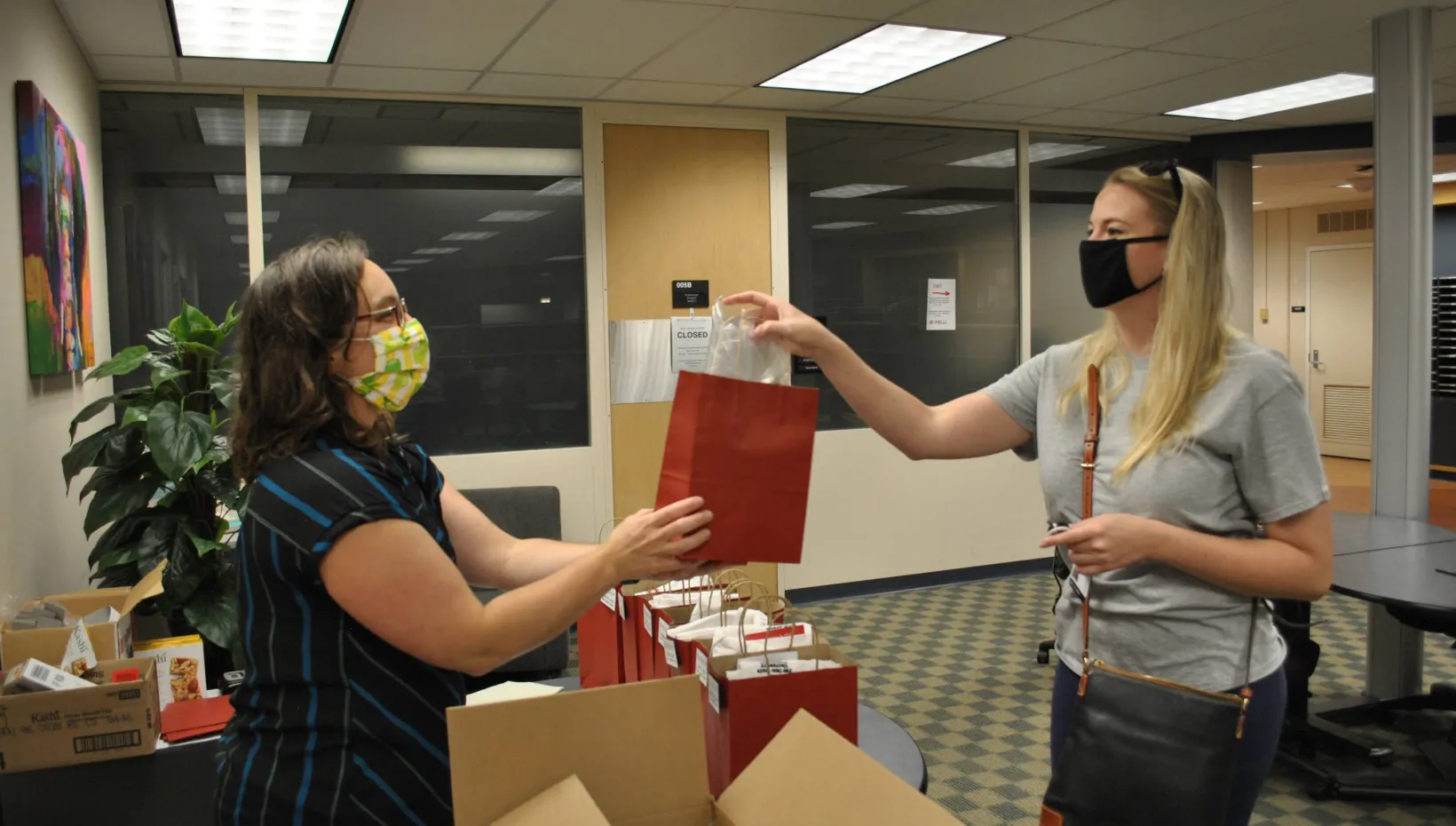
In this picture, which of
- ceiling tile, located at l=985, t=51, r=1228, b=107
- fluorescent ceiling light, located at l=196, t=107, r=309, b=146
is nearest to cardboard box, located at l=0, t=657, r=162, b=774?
fluorescent ceiling light, located at l=196, t=107, r=309, b=146

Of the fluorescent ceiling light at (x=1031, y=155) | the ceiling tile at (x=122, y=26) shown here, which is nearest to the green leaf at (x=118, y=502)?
the ceiling tile at (x=122, y=26)

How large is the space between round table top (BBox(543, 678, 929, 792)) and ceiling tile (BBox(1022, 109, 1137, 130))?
184 inches

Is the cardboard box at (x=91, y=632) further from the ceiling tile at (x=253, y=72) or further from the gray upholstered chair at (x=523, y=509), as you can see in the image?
the ceiling tile at (x=253, y=72)

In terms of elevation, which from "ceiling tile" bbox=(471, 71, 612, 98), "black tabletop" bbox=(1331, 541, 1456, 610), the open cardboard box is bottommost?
"black tabletop" bbox=(1331, 541, 1456, 610)

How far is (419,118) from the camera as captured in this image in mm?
4887

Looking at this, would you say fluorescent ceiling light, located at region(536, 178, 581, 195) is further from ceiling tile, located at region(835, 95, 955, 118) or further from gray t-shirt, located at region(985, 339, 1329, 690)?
gray t-shirt, located at region(985, 339, 1329, 690)

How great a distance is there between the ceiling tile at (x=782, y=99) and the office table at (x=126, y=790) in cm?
351

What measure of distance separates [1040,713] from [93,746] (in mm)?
3194

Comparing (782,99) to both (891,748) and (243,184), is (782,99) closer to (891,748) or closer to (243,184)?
(243,184)

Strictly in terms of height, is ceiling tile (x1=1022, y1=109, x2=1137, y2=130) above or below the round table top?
above

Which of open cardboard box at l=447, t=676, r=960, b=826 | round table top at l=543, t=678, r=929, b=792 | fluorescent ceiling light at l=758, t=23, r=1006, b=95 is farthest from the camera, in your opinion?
fluorescent ceiling light at l=758, t=23, r=1006, b=95

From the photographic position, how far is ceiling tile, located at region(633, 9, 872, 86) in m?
3.82

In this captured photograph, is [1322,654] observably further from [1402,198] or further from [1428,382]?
[1402,198]

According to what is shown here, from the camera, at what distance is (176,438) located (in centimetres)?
272
